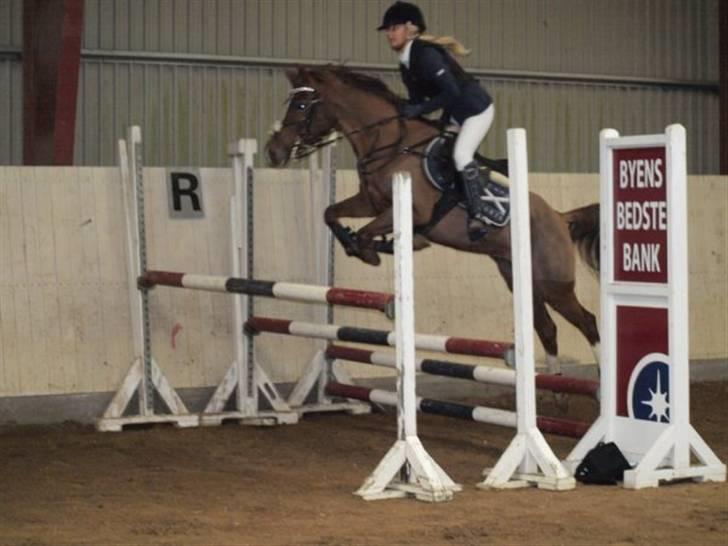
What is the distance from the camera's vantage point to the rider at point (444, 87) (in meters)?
7.46

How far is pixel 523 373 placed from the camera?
613cm

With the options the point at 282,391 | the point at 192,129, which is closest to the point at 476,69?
the point at 192,129

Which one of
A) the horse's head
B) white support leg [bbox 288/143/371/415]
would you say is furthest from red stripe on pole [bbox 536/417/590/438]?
white support leg [bbox 288/143/371/415]

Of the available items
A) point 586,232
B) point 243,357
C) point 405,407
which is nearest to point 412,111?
point 586,232

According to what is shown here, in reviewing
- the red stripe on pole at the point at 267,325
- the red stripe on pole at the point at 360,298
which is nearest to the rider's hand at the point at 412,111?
the red stripe on pole at the point at 267,325

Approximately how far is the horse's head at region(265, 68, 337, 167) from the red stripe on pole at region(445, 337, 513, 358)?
1.84 metres

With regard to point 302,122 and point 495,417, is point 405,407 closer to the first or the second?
point 495,417

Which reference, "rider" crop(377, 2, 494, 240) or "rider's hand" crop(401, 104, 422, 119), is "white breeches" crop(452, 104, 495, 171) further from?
"rider's hand" crop(401, 104, 422, 119)

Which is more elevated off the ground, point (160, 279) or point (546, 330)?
point (160, 279)

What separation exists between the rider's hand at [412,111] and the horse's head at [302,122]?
49cm

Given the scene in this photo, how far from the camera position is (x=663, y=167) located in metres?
6.17

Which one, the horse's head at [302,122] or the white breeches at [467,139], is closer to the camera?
the white breeches at [467,139]

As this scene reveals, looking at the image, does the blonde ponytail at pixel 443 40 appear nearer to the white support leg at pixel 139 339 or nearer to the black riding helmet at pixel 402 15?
Result: the black riding helmet at pixel 402 15

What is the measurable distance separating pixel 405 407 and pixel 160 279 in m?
2.67
